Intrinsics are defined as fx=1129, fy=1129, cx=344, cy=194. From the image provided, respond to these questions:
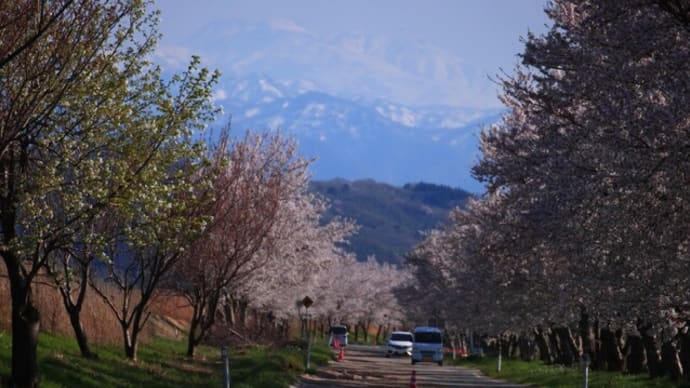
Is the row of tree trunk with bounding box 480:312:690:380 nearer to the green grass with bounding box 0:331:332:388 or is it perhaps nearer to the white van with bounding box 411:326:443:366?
the white van with bounding box 411:326:443:366

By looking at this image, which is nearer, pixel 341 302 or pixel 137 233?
pixel 137 233

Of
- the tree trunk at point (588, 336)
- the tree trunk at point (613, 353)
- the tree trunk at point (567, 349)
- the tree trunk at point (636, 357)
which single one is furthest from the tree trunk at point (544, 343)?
the tree trunk at point (636, 357)

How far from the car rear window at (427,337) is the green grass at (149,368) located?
20.8 m

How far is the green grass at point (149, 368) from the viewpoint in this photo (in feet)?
66.4

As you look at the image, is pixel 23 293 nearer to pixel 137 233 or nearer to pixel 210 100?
pixel 137 233

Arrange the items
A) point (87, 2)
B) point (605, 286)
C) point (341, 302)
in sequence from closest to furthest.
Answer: point (87, 2) < point (605, 286) < point (341, 302)

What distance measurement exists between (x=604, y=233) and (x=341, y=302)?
116 meters

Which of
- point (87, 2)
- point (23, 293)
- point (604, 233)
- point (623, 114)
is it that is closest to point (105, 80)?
point (87, 2)

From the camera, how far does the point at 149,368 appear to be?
87.1ft

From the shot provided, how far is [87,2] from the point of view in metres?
14.9

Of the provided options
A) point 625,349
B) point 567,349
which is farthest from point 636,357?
point 567,349

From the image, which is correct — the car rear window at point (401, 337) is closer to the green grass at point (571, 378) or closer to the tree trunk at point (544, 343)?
the tree trunk at point (544, 343)

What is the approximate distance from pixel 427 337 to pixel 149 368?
35685 mm

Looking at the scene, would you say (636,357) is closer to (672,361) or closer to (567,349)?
(672,361)
